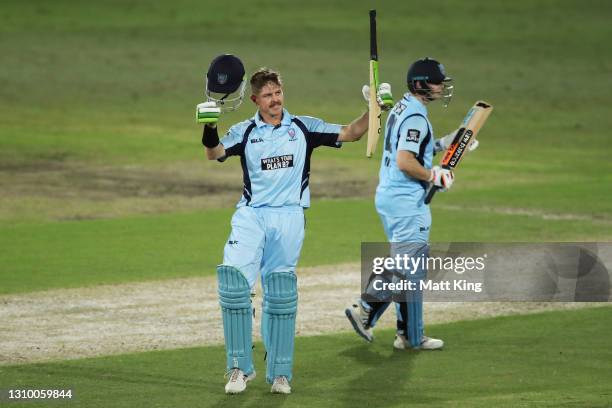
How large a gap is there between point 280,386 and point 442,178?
6.77 ft

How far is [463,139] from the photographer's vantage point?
10.2 meters

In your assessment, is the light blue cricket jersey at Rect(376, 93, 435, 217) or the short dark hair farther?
the light blue cricket jersey at Rect(376, 93, 435, 217)

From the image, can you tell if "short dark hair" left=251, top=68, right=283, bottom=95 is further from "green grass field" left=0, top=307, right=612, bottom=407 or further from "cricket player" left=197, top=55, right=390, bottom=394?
"green grass field" left=0, top=307, right=612, bottom=407

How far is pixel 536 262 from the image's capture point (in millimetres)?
13422

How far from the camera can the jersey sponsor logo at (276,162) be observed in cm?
906

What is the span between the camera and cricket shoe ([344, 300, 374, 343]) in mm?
10500

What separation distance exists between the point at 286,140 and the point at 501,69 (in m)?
26.1

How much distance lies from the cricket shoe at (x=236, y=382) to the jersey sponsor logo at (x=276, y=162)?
134cm

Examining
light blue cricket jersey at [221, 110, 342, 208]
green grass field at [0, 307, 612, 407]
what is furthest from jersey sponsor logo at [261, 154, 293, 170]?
green grass field at [0, 307, 612, 407]

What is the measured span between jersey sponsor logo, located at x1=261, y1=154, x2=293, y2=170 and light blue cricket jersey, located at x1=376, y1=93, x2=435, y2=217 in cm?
133

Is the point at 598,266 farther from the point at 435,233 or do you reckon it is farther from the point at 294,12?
the point at 294,12

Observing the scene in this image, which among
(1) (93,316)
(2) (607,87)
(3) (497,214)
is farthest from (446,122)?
(1) (93,316)

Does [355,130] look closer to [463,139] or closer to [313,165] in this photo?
[463,139]

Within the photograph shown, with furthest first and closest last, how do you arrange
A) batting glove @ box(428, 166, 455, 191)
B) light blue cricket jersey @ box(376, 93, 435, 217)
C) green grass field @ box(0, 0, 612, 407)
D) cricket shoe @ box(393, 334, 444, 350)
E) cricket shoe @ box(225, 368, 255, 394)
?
cricket shoe @ box(393, 334, 444, 350)
light blue cricket jersey @ box(376, 93, 435, 217)
batting glove @ box(428, 166, 455, 191)
green grass field @ box(0, 0, 612, 407)
cricket shoe @ box(225, 368, 255, 394)
